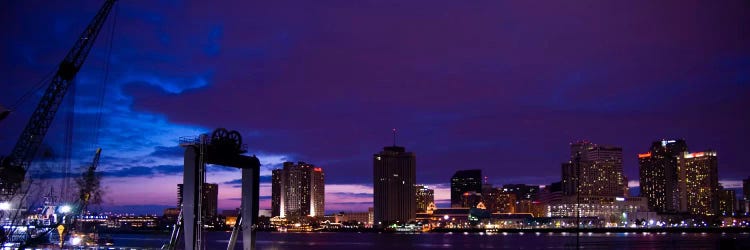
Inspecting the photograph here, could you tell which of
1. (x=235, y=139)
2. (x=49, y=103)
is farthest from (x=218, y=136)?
(x=49, y=103)

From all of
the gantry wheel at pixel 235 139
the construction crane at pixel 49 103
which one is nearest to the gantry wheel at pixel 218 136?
the gantry wheel at pixel 235 139

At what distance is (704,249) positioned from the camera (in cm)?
10319

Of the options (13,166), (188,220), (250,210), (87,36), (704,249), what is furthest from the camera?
(704,249)

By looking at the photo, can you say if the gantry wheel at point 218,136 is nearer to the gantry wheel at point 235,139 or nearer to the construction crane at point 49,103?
the gantry wheel at point 235,139

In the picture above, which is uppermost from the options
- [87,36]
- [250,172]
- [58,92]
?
[87,36]

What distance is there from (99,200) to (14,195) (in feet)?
229

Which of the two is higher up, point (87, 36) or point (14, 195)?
point (87, 36)

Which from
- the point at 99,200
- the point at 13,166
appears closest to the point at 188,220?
the point at 13,166

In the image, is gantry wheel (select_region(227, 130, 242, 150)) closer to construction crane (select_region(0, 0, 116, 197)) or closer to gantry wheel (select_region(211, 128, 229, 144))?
gantry wheel (select_region(211, 128, 229, 144))

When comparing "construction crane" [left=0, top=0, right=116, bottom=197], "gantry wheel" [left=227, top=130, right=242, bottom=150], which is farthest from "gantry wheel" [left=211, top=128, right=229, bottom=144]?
"construction crane" [left=0, top=0, right=116, bottom=197]

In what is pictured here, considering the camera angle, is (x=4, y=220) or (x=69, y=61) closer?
(x=69, y=61)

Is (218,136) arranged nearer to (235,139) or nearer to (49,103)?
(235,139)

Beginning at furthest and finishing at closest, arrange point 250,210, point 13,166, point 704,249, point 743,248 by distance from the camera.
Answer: point 704,249, point 13,166, point 743,248, point 250,210

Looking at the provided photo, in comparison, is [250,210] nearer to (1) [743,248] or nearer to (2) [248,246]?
(2) [248,246]
